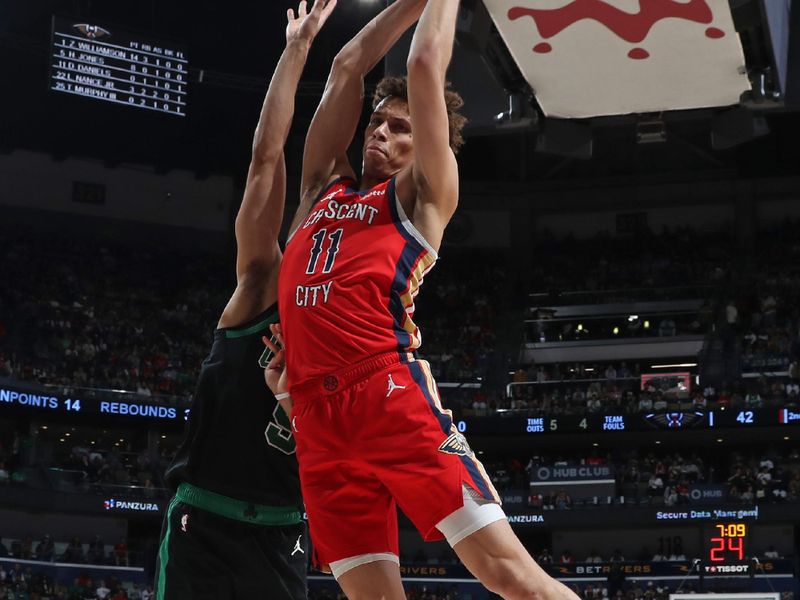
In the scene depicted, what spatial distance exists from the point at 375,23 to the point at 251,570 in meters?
2.17

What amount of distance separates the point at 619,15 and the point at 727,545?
1532 cm

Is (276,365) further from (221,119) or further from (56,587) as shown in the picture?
(221,119)

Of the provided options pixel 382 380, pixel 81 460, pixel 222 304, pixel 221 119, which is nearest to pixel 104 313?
pixel 222 304

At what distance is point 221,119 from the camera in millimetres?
34469

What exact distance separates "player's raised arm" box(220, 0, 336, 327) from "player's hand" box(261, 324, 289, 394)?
0.23 m

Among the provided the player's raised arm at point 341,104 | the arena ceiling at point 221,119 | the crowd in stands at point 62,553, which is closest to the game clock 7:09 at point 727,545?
the arena ceiling at point 221,119

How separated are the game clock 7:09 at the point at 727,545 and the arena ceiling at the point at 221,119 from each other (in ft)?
25.7

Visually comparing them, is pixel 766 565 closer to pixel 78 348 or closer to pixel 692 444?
pixel 692 444

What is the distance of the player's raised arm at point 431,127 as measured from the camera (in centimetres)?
391

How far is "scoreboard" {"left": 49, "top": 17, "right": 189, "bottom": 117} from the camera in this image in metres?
23.6

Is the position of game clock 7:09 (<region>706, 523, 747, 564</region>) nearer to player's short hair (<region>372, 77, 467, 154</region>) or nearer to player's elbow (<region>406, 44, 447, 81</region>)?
player's short hair (<region>372, 77, 467, 154</region>)

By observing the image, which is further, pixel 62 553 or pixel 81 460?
pixel 81 460

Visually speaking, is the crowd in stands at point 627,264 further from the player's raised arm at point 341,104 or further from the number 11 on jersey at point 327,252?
the number 11 on jersey at point 327,252

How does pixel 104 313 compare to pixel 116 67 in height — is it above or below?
below
